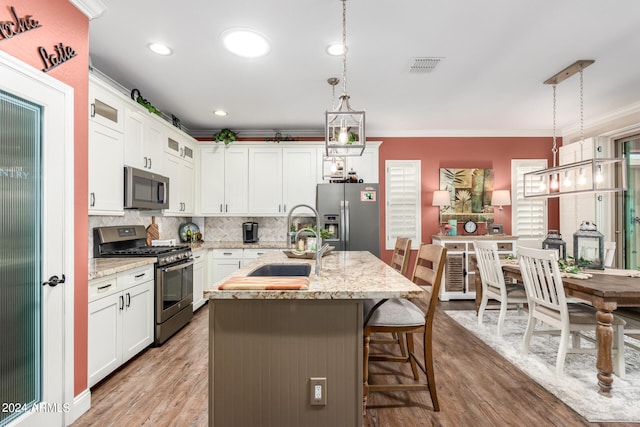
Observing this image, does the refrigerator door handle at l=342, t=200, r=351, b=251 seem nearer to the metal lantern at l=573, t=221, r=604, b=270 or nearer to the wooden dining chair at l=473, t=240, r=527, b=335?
the wooden dining chair at l=473, t=240, r=527, b=335

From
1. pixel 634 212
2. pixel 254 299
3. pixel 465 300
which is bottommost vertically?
pixel 465 300

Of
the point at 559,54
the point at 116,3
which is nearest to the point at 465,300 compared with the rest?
the point at 559,54

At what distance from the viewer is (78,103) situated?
2.04 m

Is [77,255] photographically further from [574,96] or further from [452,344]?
[574,96]

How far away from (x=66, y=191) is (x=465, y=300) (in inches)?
197

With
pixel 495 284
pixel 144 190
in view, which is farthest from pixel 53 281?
pixel 495 284

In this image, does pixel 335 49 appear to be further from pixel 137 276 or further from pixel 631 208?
pixel 631 208

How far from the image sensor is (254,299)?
1590 millimetres

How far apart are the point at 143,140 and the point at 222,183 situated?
1650 mm

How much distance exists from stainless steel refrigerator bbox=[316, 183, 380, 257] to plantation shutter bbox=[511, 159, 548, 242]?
8.33 ft

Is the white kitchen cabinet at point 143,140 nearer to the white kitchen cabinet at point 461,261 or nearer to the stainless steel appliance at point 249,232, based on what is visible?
the stainless steel appliance at point 249,232

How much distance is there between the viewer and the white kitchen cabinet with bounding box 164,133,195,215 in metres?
4.01

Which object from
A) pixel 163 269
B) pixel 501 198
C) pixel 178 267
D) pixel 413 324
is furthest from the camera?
pixel 501 198

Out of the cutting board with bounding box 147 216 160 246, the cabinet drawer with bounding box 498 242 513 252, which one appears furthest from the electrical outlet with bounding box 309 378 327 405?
the cabinet drawer with bounding box 498 242 513 252
